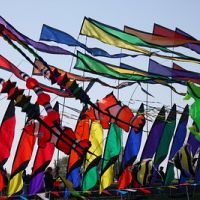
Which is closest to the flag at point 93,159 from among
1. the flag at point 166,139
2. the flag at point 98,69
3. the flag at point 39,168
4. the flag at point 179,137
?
the flag at point 39,168

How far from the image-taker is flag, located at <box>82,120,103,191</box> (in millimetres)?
22094

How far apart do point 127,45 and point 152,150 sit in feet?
20.1

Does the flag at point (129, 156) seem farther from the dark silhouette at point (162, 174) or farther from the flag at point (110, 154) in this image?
the dark silhouette at point (162, 174)

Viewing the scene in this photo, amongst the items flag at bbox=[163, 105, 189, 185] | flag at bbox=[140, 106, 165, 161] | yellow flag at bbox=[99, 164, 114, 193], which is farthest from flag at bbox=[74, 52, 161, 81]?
flag at bbox=[163, 105, 189, 185]

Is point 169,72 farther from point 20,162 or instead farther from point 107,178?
point 20,162

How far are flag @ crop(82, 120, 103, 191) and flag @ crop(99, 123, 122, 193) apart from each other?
0.32 m

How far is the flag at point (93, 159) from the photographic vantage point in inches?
870

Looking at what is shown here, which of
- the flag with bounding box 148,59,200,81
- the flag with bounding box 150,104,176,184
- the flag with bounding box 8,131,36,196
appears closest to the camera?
the flag with bounding box 8,131,36,196

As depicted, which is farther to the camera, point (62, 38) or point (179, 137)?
point (179, 137)

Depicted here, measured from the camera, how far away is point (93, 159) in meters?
22.4

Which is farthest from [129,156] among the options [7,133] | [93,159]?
[7,133]

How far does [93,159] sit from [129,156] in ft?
7.16

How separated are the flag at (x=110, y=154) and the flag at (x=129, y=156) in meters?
0.55

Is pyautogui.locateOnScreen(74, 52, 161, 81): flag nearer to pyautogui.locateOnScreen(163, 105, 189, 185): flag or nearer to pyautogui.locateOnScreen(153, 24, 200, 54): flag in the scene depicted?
pyautogui.locateOnScreen(153, 24, 200, 54): flag
